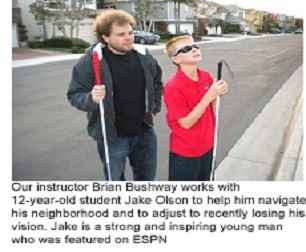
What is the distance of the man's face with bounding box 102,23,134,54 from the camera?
1.52 metres

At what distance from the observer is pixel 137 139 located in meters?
1.78

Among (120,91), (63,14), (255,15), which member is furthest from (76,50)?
(120,91)

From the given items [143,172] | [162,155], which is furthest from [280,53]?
[143,172]

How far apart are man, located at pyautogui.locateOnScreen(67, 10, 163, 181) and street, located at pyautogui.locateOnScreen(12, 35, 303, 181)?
0.68 metres

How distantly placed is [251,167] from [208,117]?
1.04m

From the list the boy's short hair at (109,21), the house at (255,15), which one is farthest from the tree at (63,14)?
the boy's short hair at (109,21)

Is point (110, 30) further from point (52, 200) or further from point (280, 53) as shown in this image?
point (280, 53)

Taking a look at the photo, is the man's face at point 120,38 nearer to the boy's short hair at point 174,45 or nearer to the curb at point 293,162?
the boy's short hair at point 174,45

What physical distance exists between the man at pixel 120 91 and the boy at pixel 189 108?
7.2 inches

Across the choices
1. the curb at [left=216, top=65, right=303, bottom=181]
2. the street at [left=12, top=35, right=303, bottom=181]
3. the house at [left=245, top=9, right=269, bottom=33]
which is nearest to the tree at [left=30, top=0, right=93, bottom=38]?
the street at [left=12, top=35, right=303, bottom=181]

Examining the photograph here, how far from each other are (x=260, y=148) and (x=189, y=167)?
4.62 feet

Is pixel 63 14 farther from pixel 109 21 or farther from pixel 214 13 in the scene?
pixel 109 21

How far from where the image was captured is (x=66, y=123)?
3.75 m

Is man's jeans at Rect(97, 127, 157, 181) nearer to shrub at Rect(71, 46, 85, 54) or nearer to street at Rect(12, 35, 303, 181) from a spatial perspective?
street at Rect(12, 35, 303, 181)
